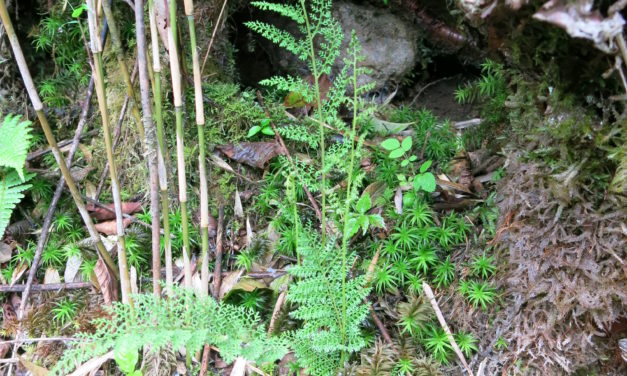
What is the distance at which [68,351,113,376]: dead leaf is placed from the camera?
2359 mm

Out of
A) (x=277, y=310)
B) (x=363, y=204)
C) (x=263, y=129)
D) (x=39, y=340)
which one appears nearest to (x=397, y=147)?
(x=363, y=204)

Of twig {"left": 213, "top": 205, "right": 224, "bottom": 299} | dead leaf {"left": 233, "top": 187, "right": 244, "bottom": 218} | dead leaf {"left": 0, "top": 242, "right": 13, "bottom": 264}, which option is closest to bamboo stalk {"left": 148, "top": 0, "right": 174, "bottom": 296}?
twig {"left": 213, "top": 205, "right": 224, "bottom": 299}

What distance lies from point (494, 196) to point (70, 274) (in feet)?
7.44

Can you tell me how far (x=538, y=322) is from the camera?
88.1 inches

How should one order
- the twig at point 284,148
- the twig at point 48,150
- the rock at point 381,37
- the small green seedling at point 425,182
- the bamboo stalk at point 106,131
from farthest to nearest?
the rock at point 381,37
the twig at point 48,150
the twig at point 284,148
the small green seedling at point 425,182
the bamboo stalk at point 106,131

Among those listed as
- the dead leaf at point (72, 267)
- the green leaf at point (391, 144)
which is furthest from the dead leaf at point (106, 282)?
the green leaf at point (391, 144)

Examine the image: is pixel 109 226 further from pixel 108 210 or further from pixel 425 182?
pixel 425 182

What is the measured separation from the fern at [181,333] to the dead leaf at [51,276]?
84cm

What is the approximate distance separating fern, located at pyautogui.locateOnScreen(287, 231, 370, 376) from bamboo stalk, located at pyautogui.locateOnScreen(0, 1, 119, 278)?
998 mm

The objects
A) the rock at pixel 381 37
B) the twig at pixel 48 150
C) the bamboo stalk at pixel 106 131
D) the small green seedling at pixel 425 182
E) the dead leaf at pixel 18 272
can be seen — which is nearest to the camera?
the bamboo stalk at pixel 106 131

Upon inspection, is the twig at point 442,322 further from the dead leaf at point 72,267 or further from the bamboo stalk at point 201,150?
the dead leaf at point 72,267

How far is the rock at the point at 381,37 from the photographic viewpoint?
11.8ft

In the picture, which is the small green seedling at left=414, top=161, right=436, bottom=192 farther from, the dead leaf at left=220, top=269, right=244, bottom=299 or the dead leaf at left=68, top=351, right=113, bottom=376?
the dead leaf at left=68, top=351, right=113, bottom=376

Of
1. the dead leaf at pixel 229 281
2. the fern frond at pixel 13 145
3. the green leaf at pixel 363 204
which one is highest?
the fern frond at pixel 13 145
